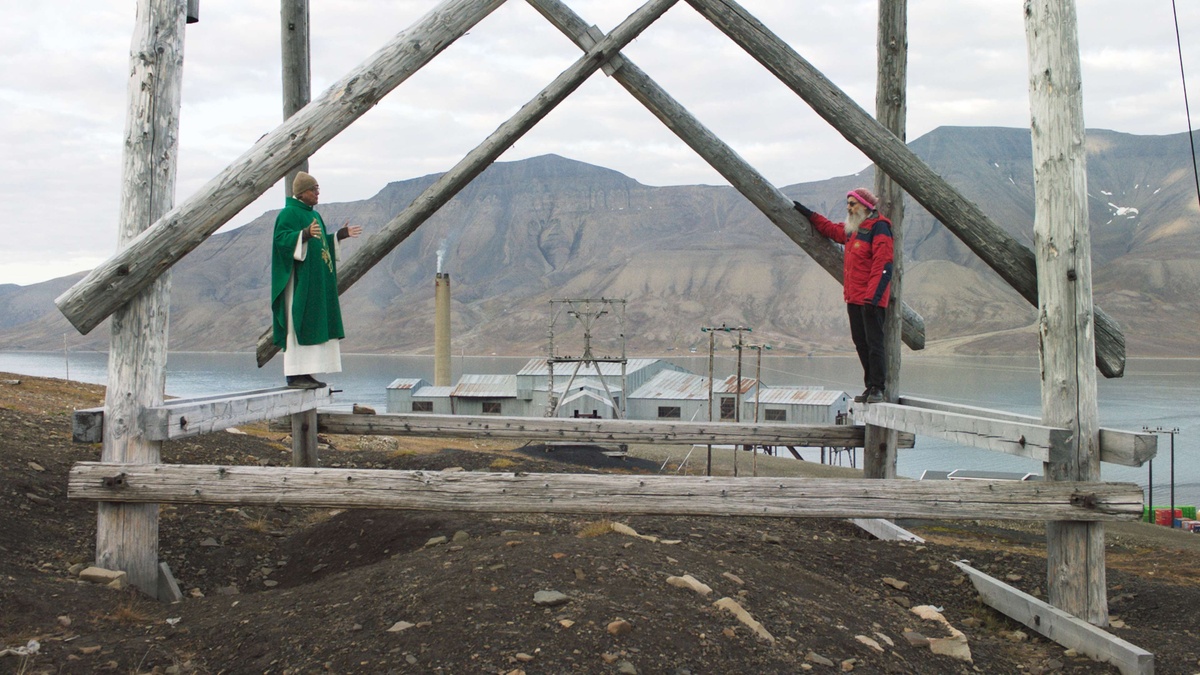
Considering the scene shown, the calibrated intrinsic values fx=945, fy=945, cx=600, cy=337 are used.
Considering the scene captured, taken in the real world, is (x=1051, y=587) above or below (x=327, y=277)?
below

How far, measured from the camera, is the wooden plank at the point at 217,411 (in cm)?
588

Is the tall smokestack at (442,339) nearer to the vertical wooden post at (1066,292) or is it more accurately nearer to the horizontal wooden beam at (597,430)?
the horizontal wooden beam at (597,430)

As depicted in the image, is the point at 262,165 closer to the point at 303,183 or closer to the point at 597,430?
the point at 303,183

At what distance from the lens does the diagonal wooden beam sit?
7840mm

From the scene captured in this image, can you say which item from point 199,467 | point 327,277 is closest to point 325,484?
point 199,467

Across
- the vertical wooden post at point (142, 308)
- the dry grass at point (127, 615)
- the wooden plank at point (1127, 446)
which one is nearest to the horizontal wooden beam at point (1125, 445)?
the wooden plank at point (1127, 446)

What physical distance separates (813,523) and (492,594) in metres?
4.99

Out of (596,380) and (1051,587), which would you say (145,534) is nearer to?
(1051,587)

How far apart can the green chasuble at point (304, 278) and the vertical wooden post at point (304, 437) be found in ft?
4.21

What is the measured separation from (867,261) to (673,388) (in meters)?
58.1

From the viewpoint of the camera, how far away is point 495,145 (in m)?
8.76

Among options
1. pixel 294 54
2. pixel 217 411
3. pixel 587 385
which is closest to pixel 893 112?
pixel 294 54

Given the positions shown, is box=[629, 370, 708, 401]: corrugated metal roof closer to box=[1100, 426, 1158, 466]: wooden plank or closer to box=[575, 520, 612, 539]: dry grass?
box=[575, 520, 612, 539]: dry grass

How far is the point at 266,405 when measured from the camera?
7.38 metres
